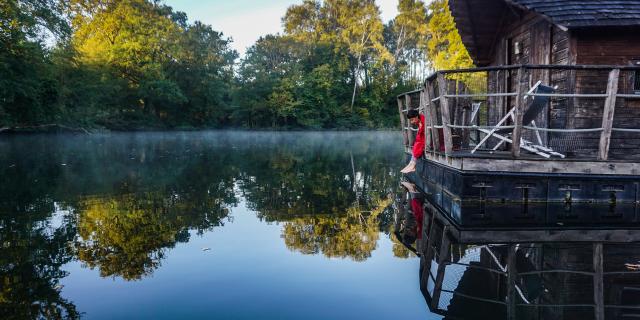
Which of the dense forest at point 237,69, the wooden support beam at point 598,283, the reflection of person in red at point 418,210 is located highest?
the dense forest at point 237,69

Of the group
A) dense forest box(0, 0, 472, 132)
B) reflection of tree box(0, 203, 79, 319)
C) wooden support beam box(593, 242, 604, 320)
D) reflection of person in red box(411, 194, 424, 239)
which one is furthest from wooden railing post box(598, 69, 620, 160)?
dense forest box(0, 0, 472, 132)

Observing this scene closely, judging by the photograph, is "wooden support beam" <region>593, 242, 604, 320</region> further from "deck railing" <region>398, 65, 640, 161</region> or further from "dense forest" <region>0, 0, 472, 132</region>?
"dense forest" <region>0, 0, 472, 132</region>

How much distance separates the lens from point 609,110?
25.5ft

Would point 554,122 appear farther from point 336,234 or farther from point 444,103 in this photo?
point 336,234

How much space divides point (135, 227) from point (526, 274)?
5935mm

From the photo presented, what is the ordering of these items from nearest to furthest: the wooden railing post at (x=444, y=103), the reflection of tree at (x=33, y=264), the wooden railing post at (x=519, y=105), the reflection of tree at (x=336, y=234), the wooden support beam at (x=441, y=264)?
the reflection of tree at (x=33, y=264) → the wooden support beam at (x=441, y=264) → the reflection of tree at (x=336, y=234) → the wooden railing post at (x=519, y=105) → the wooden railing post at (x=444, y=103)

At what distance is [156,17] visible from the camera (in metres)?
50.6

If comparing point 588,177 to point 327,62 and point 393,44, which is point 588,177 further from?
point 393,44

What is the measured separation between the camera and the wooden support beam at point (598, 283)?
13.4 feet

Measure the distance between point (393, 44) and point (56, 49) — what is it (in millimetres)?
46028

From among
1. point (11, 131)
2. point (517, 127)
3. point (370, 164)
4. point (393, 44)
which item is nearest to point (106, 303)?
point (517, 127)

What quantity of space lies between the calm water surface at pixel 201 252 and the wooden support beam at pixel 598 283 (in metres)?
1.60

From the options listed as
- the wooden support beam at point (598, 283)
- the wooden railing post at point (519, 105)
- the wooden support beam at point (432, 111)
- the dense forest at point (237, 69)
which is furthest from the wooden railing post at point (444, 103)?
the dense forest at point (237, 69)

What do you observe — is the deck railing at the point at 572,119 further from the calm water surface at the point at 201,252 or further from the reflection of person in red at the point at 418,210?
the calm water surface at the point at 201,252
